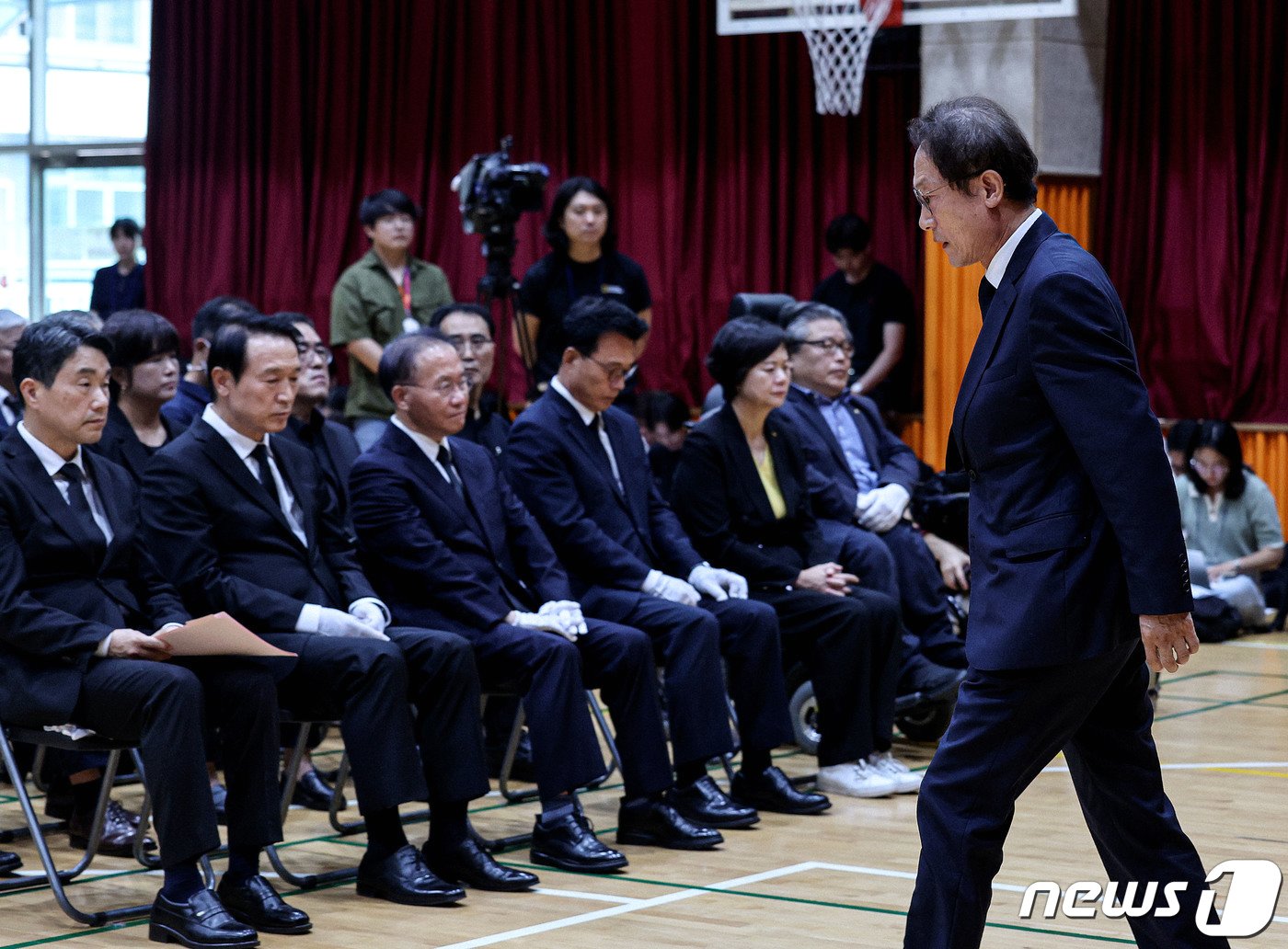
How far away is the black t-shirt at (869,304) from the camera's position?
8.53 metres

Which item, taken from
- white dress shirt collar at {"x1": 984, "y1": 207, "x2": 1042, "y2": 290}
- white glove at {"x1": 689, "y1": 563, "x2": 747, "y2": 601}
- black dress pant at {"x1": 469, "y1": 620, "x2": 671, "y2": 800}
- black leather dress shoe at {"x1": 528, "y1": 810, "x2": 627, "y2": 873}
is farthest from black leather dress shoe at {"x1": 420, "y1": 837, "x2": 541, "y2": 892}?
white dress shirt collar at {"x1": 984, "y1": 207, "x2": 1042, "y2": 290}

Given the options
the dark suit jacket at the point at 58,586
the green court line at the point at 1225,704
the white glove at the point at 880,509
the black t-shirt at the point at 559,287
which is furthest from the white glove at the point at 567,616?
the green court line at the point at 1225,704

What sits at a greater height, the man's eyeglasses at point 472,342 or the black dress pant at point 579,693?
the man's eyeglasses at point 472,342

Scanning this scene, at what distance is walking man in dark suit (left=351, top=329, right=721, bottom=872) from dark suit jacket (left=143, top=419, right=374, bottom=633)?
8.9 inches

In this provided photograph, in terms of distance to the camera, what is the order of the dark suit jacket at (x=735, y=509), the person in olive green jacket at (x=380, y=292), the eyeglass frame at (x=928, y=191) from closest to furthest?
1. the eyeglass frame at (x=928, y=191)
2. the dark suit jacket at (x=735, y=509)
3. the person in olive green jacket at (x=380, y=292)

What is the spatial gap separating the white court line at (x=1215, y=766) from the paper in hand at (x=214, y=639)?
2.50 meters

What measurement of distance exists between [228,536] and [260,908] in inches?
34.0

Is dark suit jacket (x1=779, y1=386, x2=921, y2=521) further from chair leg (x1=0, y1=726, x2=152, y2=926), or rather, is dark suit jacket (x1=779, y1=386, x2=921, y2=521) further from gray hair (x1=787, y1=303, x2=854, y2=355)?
chair leg (x1=0, y1=726, x2=152, y2=926)

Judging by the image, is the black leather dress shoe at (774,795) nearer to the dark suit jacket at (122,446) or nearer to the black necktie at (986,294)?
the dark suit jacket at (122,446)

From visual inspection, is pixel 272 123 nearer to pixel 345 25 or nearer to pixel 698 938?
pixel 345 25

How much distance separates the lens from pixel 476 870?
3930mm

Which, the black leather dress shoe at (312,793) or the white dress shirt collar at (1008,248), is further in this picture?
the black leather dress shoe at (312,793)

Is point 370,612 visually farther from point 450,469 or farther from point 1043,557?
point 1043,557

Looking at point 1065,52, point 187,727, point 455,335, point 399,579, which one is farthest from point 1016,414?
point 1065,52
